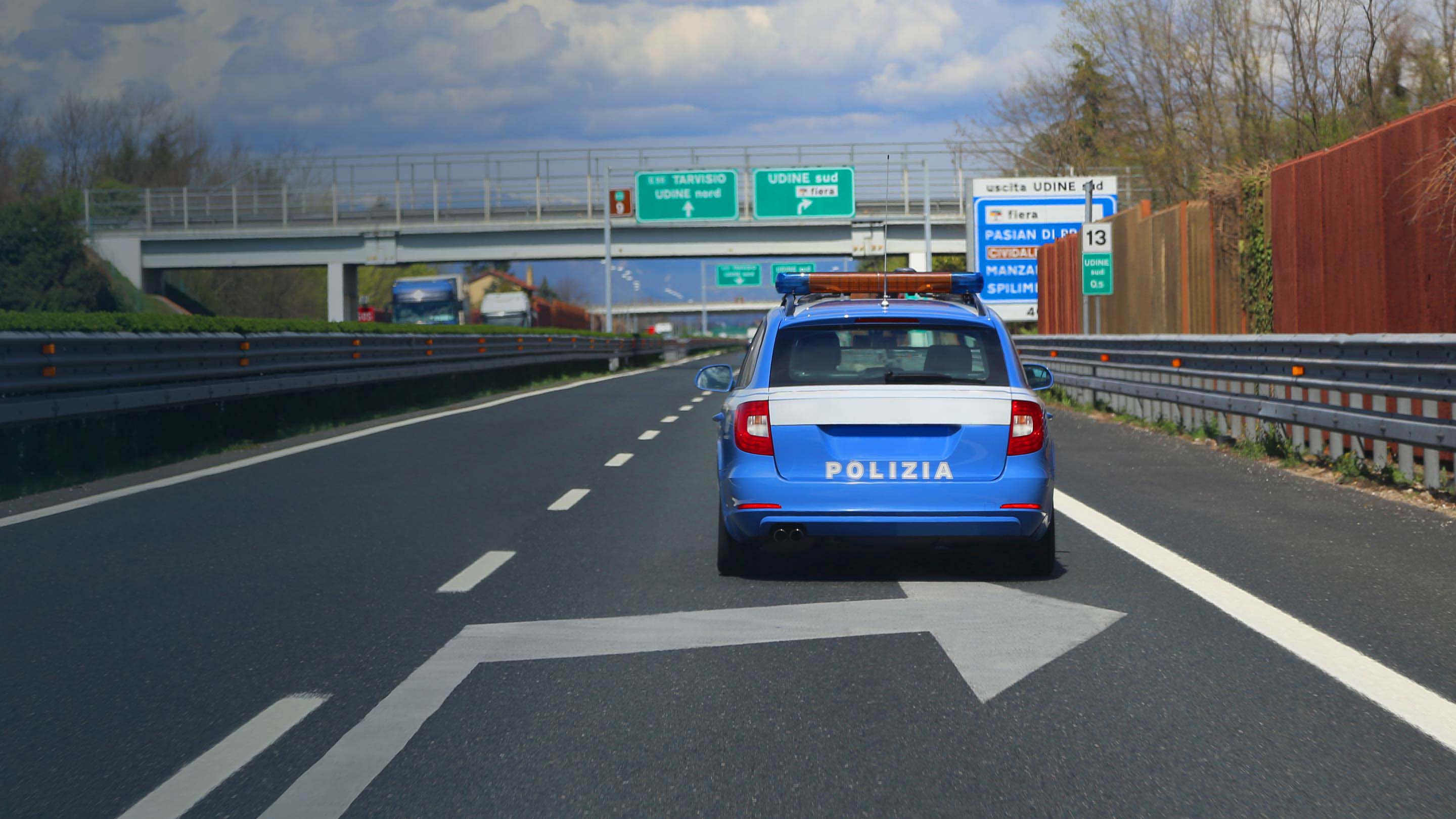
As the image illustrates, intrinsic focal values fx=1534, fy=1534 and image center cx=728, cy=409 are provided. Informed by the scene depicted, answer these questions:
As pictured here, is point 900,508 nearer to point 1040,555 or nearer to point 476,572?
point 1040,555

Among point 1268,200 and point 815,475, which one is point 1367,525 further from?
point 1268,200

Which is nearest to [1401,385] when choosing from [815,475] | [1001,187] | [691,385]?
[815,475]

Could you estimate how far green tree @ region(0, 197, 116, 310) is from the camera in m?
55.2

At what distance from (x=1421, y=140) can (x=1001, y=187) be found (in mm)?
23710

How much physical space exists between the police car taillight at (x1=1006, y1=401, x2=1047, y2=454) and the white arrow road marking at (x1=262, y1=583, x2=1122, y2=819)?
668 millimetres

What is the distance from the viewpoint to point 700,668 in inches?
216

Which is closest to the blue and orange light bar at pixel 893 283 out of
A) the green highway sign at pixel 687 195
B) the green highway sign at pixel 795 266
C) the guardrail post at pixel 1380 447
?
the guardrail post at pixel 1380 447

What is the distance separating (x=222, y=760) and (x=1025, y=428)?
3.97 metres

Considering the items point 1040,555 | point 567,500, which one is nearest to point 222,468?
point 567,500

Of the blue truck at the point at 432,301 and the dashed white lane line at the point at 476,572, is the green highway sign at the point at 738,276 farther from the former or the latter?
the dashed white lane line at the point at 476,572

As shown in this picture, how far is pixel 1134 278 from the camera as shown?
25.8 meters

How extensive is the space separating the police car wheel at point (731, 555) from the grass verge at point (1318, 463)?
4.76m

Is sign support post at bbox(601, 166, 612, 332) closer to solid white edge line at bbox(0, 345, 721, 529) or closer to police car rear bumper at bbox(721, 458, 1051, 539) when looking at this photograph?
solid white edge line at bbox(0, 345, 721, 529)

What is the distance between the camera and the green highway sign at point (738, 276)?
290ft
